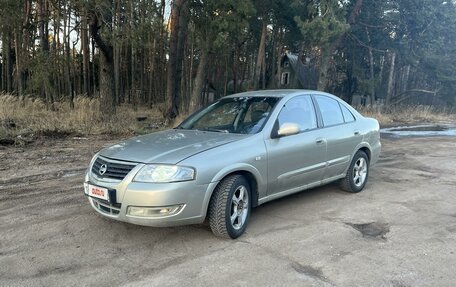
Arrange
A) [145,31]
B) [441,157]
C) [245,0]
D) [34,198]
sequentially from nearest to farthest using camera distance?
1. [34,198]
2. [441,157]
3. [145,31]
4. [245,0]

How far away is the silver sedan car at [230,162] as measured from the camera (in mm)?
4059

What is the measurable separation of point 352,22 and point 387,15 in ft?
16.2

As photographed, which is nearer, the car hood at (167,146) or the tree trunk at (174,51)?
the car hood at (167,146)

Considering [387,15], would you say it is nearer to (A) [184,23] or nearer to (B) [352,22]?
(B) [352,22]

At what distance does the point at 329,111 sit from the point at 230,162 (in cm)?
241

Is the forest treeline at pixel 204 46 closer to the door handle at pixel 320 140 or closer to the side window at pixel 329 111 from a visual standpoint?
the side window at pixel 329 111

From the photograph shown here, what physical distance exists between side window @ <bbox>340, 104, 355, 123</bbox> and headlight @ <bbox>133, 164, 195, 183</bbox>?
3274mm

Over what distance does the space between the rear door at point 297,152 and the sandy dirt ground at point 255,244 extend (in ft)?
1.55

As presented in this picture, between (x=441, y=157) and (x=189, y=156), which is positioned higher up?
(x=189, y=156)

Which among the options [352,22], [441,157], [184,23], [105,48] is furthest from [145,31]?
[352,22]

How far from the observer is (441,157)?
10188 millimetres

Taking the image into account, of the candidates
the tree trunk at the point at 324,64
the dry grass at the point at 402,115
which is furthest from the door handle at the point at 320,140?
the tree trunk at the point at 324,64

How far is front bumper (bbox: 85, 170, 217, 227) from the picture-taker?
13.0 feet

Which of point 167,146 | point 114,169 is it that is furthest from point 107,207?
point 167,146
